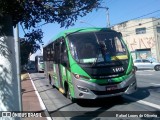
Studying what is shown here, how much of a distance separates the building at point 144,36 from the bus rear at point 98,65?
3773 centimetres

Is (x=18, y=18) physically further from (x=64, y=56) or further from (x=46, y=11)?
(x=64, y=56)

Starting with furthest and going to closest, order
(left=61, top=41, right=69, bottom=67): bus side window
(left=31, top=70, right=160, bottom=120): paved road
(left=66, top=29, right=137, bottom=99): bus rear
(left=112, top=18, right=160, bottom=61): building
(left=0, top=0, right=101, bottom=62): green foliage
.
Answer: (left=112, top=18, right=160, bottom=61): building < (left=61, top=41, right=69, bottom=67): bus side window < (left=66, top=29, right=137, bottom=99): bus rear < (left=31, top=70, right=160, bottom=120): paved road < (left=0, top=0, right=101, bottom=62): green foliage

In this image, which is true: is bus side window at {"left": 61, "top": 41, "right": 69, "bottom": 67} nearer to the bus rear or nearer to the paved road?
the bus rear

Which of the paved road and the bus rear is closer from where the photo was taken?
the paved road

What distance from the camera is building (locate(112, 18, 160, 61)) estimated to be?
49.1 m

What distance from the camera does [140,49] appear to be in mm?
52000

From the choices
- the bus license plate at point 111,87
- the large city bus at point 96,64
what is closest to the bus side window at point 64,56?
the large city bus at point 96,64

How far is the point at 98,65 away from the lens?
11.0m

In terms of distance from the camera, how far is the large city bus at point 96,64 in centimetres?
1077

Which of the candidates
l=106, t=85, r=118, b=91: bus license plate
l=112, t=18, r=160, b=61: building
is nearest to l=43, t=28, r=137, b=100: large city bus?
l=106, t=85, r=118, b=91: bus license plate

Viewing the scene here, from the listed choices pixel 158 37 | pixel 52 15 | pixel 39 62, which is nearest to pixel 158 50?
pixel 158 37

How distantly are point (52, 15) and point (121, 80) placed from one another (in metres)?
5.55

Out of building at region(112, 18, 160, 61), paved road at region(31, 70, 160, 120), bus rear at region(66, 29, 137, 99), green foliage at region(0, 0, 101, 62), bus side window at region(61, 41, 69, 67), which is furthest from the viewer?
building at region(112, 18, 160, 61)

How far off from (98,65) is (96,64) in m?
0.08
